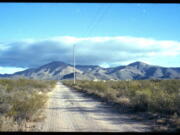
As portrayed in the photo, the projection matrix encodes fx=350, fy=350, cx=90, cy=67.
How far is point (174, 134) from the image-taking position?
12.8 metres

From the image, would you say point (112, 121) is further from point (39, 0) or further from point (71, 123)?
point (39, 0)

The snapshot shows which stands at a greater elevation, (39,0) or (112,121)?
(39,0)

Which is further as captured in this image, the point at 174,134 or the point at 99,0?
the point at 174,134

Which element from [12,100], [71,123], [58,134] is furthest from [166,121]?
[12,100]

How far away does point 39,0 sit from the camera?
31.7ft

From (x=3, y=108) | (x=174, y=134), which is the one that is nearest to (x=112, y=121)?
(x=174, y=134)

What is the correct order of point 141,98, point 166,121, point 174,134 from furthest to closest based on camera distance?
point 141,98, point 166,121, point 174,134

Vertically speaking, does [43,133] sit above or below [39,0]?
below

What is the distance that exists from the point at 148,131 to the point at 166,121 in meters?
2.60

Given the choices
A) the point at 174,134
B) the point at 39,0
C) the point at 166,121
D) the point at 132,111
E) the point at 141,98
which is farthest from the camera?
the point at 141,98

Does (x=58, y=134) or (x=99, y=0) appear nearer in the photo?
(x=99, y=0)

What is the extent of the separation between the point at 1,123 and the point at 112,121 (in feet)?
18.1

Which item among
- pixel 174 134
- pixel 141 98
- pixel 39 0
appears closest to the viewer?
pixel 39 0

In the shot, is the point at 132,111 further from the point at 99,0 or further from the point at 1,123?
the point at 99,0
